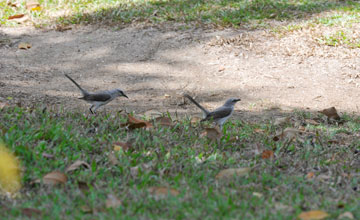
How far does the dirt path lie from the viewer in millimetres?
8047

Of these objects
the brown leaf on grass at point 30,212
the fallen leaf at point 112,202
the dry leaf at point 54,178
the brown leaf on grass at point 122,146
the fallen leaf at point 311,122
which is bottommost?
the fallen leaf at point 311,122

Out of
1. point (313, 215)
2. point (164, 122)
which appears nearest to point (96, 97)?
point (164, 122)

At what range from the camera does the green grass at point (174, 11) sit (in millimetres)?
11039

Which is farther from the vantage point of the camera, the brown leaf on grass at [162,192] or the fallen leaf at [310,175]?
the fallen leaf at [310,175]

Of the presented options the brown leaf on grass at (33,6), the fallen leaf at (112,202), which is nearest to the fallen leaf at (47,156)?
the fallen leaf at (112,202)

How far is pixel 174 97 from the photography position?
8.15 metres

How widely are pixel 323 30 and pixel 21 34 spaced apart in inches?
250

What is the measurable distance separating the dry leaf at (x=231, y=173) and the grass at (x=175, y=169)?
5 cm

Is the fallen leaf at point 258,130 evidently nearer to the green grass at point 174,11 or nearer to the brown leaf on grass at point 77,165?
the brown leaf on grass at point 77,165

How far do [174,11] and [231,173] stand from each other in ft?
24.9

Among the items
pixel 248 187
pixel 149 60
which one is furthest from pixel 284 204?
pixel 149 60

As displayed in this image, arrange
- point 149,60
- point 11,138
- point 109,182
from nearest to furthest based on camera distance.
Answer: point 109,182 < point 11,138 < point 149,60

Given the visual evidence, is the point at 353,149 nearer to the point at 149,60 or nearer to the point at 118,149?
the point at 118,149

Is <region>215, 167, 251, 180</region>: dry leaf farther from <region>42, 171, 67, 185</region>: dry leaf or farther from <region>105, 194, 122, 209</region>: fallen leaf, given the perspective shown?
<region>42, 171, 67, 185</region>: dry leaf
